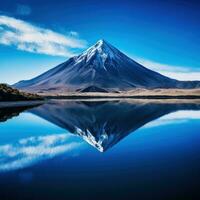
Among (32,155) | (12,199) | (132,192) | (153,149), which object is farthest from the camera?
(153,149)

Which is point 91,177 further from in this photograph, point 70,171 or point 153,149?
point 153,149

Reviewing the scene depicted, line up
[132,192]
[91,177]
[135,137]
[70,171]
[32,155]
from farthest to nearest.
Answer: [135,137]
[32,155]
[70,171]
[91,177]
[132,192]

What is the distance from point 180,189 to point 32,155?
→ 22.1 feet

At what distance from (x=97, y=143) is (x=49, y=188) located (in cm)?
828

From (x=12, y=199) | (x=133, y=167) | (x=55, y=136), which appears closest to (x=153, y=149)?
(x=133, y=167)

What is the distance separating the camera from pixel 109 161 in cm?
1229

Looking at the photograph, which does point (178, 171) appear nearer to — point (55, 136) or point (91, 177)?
point (91, 177)

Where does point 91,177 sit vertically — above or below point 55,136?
below

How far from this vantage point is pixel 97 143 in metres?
17.0

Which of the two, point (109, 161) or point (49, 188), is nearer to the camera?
point (49, 188)

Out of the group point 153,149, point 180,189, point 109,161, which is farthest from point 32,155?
point 180,189

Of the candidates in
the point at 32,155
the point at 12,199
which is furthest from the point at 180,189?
the point at 32,155

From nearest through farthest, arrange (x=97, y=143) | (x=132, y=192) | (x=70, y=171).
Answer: (x=132, y=192), (x=70, y=171), (x=97, y=143)

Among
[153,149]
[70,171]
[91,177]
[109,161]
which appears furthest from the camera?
[153,149]
